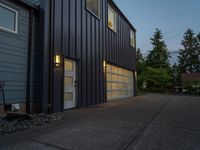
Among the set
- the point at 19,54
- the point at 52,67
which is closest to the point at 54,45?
the point at 52,67

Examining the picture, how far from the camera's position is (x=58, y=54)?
579 centimetres

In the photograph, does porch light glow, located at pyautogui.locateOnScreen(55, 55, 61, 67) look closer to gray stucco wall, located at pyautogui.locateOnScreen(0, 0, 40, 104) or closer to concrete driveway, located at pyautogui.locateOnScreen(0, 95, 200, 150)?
gray stucco wall, located at pyautogui.locateOnScreen(0, 0, 40, 104)

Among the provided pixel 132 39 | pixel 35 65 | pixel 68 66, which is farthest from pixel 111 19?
pixel 35 65

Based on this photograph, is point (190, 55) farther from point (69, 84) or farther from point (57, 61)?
point (57, 61)

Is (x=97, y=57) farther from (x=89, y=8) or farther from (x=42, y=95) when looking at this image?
(x=42, y=95)

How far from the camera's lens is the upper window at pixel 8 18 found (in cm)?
466

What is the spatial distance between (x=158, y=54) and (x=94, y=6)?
31283 millimetres

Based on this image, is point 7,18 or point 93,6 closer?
point 7,18

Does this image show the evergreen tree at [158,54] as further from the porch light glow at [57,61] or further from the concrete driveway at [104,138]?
the concrete driveway at [104,138]

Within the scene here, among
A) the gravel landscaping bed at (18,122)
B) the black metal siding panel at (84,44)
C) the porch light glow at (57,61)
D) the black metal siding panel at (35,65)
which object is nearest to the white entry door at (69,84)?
the black metal siding panel at (84,44)

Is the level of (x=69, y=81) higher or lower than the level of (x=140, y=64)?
lower

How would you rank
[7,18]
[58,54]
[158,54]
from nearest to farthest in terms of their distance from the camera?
[7,18] < [58,54] < [158,54]

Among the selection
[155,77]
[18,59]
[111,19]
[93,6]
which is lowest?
[18,59]

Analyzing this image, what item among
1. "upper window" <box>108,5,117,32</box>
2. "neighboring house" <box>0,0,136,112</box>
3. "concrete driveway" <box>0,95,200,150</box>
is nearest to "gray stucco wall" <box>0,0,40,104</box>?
"neighboring house" <box>0,0,136,112</box>
